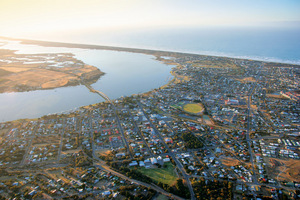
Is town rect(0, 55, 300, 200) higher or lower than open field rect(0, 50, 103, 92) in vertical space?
lower

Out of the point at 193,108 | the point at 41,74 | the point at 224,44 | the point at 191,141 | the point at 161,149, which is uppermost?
the point at 224,44

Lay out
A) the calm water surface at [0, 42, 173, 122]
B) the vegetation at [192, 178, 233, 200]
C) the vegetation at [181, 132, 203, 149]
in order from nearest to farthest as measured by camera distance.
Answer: the vegetation at [192, 178, 233, 200]
the vegetation at [181, 132, 203, 149]
the calm water surface at [0, 42, 173, 122]

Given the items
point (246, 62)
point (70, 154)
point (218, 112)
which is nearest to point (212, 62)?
point (246, 62)

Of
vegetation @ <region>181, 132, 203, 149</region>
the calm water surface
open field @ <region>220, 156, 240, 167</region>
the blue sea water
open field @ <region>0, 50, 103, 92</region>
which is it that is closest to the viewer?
open field @ <region>220, 156, 240, 167</region>

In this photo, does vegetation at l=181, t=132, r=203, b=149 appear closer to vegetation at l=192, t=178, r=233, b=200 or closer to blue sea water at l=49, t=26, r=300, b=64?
vegetation at l=192, t=178, r=233, b=200

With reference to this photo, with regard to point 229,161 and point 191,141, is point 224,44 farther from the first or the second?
point 229,161

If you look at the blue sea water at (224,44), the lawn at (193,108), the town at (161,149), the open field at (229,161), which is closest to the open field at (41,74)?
the town at (161,149)

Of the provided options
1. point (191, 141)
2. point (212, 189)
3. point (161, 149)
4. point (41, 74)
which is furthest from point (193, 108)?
point (41, 74)

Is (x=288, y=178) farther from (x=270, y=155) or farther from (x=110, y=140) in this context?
(x=110, y=140)

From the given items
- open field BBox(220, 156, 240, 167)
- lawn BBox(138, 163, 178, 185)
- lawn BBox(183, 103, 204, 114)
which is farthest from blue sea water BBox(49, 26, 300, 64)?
lawn BBox(138, 163, 178, 185)
